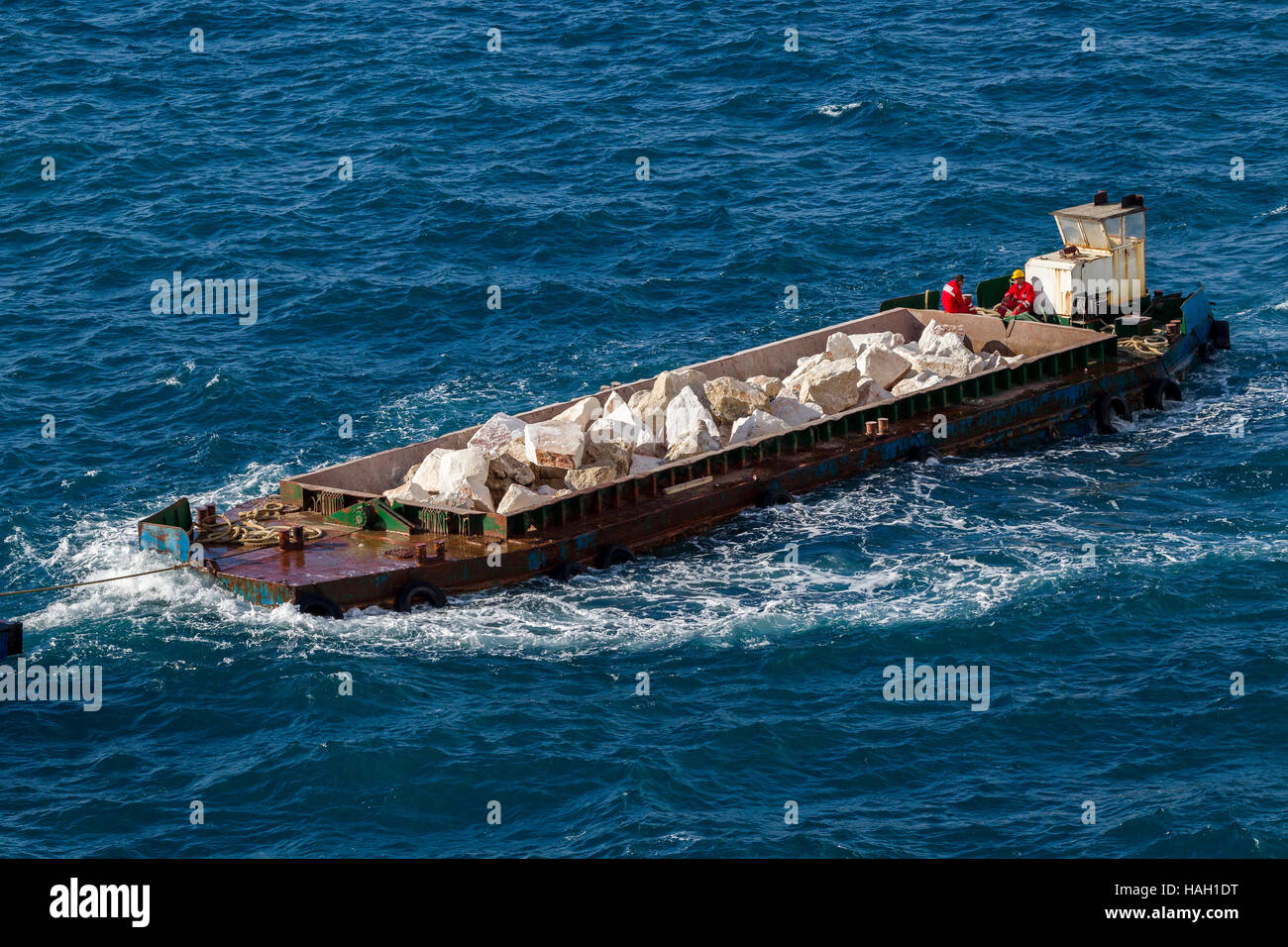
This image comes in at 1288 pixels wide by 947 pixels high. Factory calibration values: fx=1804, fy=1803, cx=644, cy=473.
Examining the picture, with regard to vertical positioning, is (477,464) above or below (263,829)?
above

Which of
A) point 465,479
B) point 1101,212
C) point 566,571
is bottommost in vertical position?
point 566,571

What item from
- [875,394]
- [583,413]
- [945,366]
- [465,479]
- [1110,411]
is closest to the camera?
[465,479]

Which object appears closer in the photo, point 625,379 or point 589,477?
point 589,477

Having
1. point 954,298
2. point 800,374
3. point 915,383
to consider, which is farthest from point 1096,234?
point 800,374

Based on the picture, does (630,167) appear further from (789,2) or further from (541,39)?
(789,2)

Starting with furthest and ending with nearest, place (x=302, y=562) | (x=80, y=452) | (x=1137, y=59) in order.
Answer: (x=1137, y=59) → (x=80, y=452) → (x=302, y=562)

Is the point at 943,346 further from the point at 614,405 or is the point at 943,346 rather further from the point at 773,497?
the point at 614,405

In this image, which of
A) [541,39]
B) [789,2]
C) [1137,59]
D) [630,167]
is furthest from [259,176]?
[1137,59]
